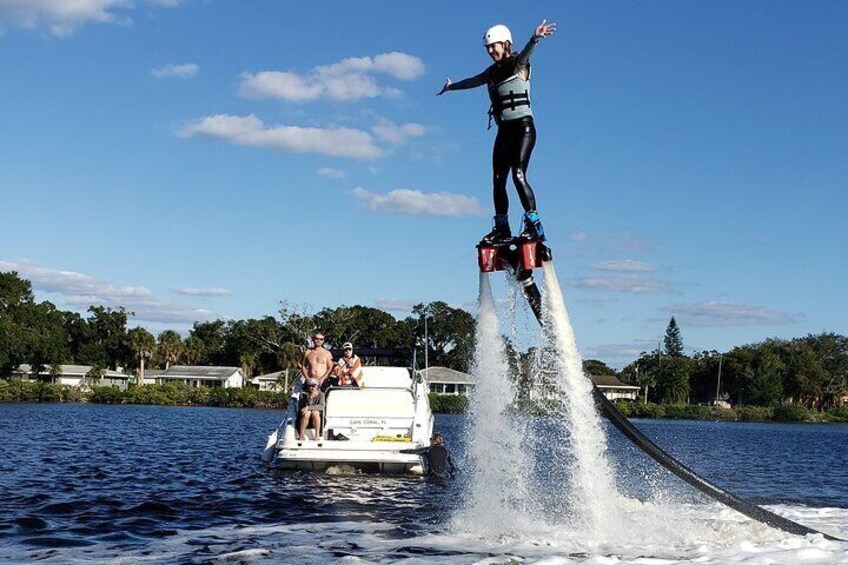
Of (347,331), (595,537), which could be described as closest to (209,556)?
(595,537)

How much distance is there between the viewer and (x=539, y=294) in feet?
39.8

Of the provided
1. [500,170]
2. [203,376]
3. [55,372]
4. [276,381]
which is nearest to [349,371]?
[500,170]

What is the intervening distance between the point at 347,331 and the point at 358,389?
107 metres

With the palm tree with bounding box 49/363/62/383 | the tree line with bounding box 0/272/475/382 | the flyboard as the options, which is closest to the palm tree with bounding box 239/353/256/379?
the tree line with bounding box 0/272/475/382

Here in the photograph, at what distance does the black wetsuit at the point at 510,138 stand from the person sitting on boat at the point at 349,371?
13.1 m

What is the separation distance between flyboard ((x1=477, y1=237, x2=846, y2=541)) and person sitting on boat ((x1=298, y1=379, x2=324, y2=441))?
37.7ft

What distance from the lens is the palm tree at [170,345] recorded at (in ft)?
448

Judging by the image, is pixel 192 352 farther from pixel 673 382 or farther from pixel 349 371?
pixel 349 371

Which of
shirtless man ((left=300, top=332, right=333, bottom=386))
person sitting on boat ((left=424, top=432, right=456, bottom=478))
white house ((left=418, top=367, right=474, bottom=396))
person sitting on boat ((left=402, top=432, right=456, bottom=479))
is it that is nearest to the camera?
person sitting on boat ((left=402, top=432, right=456, bottom=479))

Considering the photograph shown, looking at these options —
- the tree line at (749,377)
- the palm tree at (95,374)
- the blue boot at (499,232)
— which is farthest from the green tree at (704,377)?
the blue boot at (499,232)

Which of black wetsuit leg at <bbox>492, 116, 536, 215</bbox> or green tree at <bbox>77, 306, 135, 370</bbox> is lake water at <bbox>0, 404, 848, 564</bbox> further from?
green tree at <bbox>77, 306, 135, 370</bbox>

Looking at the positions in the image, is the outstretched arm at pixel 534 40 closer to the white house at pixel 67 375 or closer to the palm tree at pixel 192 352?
the white house at pixel 67 375

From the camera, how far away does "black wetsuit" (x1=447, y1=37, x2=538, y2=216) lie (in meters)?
11.7

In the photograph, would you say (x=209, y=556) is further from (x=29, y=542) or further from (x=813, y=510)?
(x=813, y=510)
